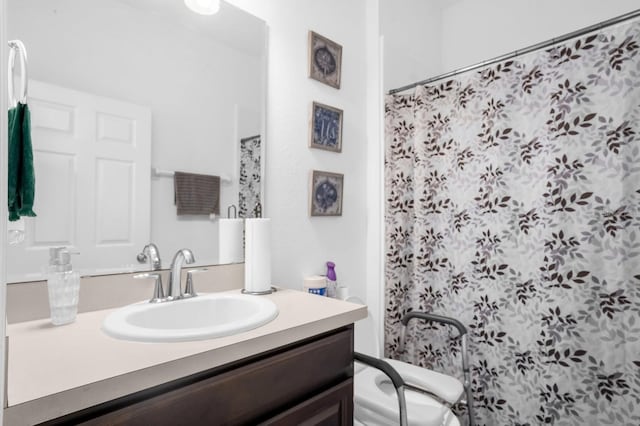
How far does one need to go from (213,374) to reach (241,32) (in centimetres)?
122

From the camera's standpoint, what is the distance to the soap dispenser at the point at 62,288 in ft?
2.69

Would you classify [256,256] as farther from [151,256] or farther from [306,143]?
[306,143]

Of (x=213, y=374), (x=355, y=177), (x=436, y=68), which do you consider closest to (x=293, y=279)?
(x=355, y=177)

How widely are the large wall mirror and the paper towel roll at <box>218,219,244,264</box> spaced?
0.07ft

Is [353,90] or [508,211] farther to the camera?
[353,90]

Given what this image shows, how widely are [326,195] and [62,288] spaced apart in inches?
42.9

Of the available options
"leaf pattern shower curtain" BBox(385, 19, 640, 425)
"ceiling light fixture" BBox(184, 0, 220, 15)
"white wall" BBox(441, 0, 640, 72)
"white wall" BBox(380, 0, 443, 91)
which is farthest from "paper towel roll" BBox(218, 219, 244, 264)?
"white wall" BBox(441, 0, 640, 72)

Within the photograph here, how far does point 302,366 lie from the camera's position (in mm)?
852

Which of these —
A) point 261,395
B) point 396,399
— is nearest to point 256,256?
point 261,395

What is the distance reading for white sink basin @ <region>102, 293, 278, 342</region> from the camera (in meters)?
0.73

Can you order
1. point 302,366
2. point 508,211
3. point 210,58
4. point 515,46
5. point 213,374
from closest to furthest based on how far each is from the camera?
point 213,374 → point 302,366 → point 210,58 → point 508,211 → point 515,46

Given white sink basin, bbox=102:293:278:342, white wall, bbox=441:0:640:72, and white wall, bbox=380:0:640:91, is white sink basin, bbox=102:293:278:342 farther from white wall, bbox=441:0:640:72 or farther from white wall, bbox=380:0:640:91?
white wall, bbox=441:0:640:72

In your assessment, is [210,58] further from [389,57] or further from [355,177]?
[389,57]

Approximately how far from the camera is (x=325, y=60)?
164 centimetres
